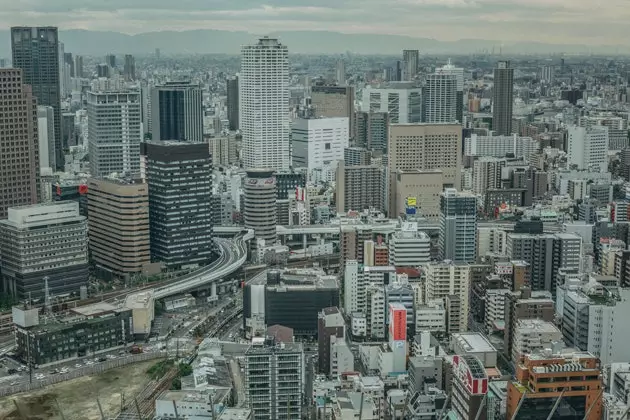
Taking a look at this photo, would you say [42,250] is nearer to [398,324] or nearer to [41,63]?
[398,324]

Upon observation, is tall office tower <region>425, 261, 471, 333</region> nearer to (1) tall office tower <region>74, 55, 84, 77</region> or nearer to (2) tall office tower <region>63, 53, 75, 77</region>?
(2) tall office tower <region>63, 53, 75, 77</region>

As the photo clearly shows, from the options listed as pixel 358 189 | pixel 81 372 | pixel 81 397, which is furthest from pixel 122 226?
pixel 358 189

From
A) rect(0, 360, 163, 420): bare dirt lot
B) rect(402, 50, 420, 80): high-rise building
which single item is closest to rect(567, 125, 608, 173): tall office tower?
rect(402, 50, 420, 80): high-rise building

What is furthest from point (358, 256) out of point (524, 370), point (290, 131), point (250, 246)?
point (290, 131)

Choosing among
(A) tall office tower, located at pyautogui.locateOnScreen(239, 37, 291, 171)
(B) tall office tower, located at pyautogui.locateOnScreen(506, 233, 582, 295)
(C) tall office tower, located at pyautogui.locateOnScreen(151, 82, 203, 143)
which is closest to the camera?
(B) tall office tower, located at pyautogui.locateOnScreen(506, 233, 582, 295)

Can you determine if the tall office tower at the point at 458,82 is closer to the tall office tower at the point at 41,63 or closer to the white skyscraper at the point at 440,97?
the white skyscraper at the point at 440,97

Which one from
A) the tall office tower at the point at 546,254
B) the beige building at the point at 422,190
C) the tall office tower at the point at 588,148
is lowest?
the tall office tower at the point at 546,254

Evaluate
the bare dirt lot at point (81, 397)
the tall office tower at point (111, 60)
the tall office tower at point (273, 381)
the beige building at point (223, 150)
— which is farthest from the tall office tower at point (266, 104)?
the tall office tower at point (273, 381)
